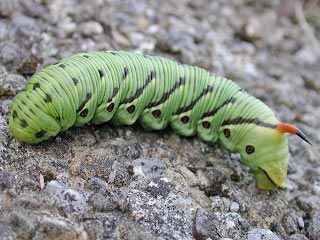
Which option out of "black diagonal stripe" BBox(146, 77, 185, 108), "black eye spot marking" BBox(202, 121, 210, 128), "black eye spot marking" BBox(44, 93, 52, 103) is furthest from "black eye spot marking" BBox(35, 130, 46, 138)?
"black eye spot marking" BBox(202, 121, 210, 128)

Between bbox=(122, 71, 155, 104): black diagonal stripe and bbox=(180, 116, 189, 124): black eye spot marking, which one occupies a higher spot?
bbox=(122, 71, 155, 104): black diagonal stripe

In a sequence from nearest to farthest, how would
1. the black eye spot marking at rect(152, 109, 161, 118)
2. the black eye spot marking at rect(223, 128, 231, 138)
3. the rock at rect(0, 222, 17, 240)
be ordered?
the rock at rect(0, 222, 17, 240), the black eye spot marking at rect(152, 109, 161, 118), the black eye spot marking at rect(223, 128, 231, 138)

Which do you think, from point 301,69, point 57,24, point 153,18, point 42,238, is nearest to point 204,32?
point 153,18

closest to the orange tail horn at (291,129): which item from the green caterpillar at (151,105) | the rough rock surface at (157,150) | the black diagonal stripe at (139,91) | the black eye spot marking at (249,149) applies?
the green caterpillar at (151,105)

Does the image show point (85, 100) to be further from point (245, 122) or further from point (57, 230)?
point (245, 122)

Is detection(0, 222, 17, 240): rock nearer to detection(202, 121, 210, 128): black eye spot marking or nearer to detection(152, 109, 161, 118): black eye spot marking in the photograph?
detection(152, 109, 161, 118): black eye spot marking

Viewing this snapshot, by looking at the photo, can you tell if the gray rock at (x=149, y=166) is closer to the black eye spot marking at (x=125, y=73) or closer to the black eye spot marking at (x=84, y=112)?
the black eye spot marking at (x=84, y=112)
